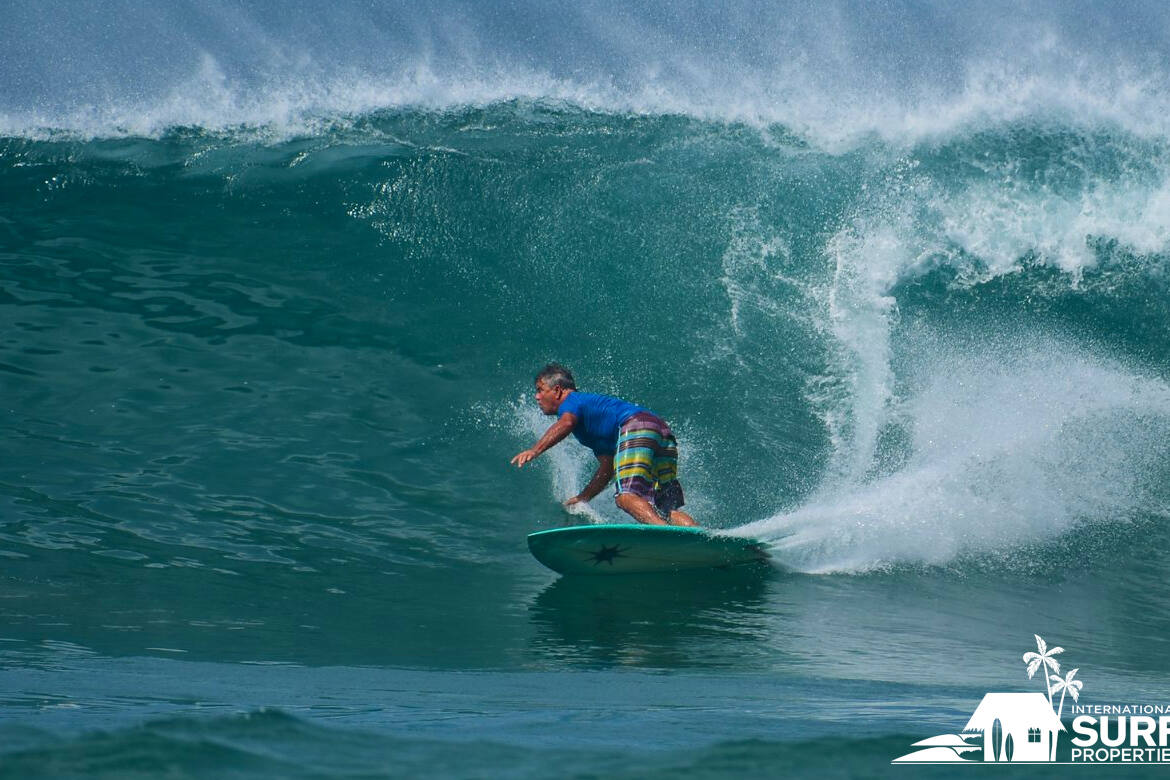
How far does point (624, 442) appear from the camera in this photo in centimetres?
694

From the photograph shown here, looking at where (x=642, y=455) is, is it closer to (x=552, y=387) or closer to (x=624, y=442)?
(x=624, y=442)

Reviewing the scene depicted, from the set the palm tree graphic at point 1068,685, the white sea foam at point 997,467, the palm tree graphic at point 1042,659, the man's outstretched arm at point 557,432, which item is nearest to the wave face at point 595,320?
the white sea foam at point 997,467

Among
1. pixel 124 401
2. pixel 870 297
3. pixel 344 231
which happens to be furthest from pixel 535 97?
pixel 124 401

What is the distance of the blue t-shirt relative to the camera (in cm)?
703

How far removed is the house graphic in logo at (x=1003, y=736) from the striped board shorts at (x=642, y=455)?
337 centimetres

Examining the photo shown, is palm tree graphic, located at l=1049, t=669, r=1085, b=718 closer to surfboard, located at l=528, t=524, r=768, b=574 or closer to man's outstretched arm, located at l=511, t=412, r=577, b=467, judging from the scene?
surfboard, located at l=528, t=524, r=768, b=574

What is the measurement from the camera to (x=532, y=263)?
1088cm

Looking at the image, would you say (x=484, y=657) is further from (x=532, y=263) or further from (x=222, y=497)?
(x=532, y=263)

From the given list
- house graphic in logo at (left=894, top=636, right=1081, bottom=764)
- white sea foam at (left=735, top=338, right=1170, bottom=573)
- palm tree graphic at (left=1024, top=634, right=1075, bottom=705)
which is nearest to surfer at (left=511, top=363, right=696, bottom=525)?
white sea foam at (left=735, top=338, right=1170, bottom=573)

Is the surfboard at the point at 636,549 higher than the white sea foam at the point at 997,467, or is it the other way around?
the white sea foam at the point at 997,467

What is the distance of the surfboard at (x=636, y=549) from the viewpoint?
21.3 feet

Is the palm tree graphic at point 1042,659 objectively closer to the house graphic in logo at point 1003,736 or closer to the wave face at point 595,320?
the house graphic in logo at point 1003,736

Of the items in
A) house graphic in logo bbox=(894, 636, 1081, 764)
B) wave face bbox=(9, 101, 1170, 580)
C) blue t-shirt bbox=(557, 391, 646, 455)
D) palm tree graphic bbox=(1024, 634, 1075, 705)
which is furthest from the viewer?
wave face bbox=(9, 101, 1170, 580)

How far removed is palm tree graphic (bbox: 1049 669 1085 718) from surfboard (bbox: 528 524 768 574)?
2.11m
